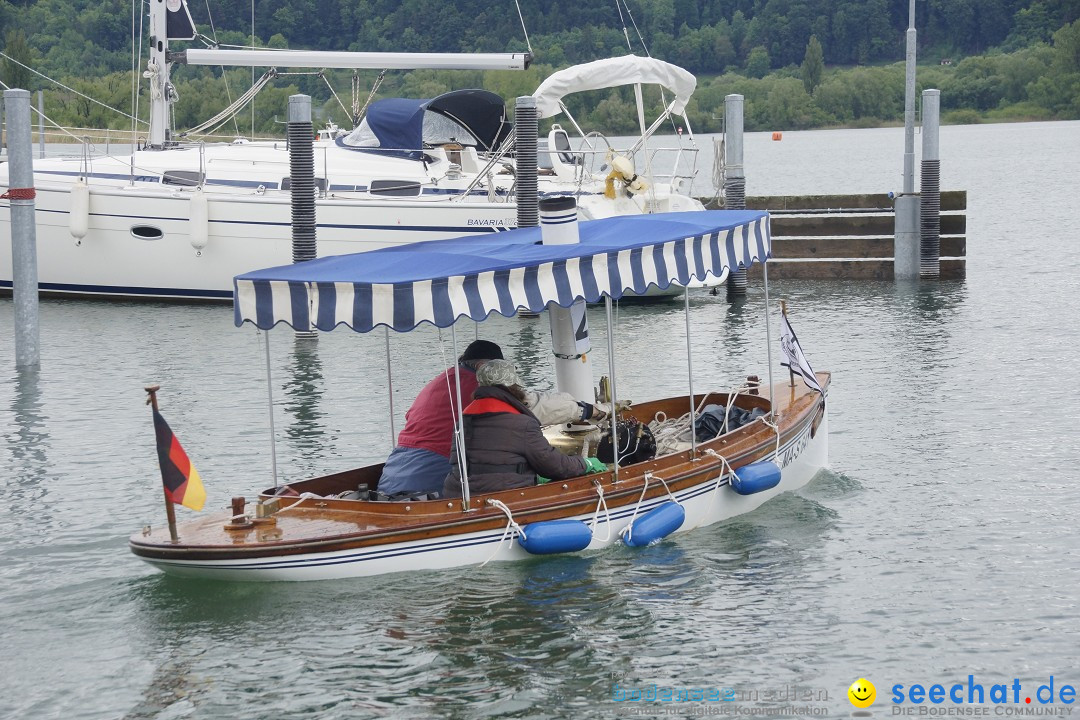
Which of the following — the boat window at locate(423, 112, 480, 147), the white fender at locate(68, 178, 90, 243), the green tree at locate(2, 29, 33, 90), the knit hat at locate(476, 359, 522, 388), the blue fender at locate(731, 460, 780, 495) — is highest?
the green tree at locate(2, 29, 33, 90)

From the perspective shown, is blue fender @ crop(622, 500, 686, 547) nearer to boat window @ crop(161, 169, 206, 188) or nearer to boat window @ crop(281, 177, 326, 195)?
boat window @ crop(281, 177, 326, 195)

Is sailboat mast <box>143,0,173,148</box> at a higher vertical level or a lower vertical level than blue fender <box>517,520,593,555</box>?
higher

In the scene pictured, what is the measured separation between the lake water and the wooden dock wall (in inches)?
268

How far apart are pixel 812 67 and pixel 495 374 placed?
98.7 metres

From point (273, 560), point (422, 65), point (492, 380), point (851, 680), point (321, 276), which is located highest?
point (422, 65)

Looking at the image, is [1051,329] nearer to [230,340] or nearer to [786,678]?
[230,340]

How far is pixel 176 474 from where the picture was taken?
9133 mm

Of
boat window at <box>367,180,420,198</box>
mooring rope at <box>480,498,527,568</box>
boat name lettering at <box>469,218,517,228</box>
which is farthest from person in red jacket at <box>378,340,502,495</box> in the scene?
boat window at <box>367,180,420,198</box>

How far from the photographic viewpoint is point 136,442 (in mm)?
14773

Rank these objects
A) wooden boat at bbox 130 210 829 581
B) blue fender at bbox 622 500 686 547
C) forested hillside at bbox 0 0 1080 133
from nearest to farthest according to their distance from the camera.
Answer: wooden boat at bbox 130 210 829 581
blue fender at bbox 622 500 686 547
forested hillside at bbox 0 0 1080 133

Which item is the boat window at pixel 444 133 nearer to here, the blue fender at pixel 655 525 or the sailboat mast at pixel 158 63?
the sailboat mast at pixel 158 63

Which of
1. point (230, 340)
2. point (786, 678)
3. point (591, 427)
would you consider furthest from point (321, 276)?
point (230, 340)

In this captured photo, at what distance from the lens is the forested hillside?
5097 centimetres

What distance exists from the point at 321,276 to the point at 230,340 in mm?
12637
